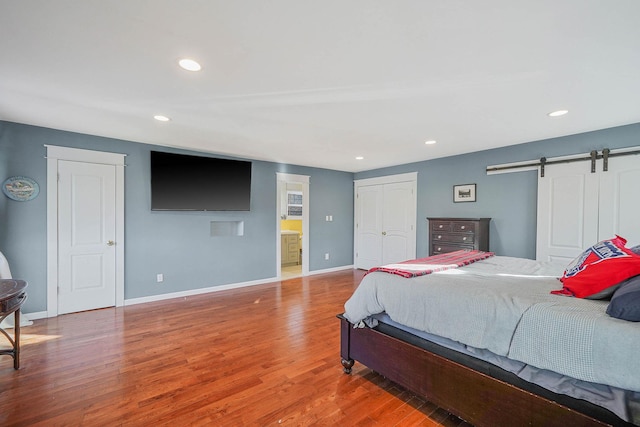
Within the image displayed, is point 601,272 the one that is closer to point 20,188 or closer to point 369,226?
point 369,226

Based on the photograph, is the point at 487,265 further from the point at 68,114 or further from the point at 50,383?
the point at 68,114

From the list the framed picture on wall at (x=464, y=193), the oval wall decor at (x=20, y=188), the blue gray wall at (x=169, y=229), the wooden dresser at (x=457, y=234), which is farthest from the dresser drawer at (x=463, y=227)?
the oval wall decor at (x=20, y=188)

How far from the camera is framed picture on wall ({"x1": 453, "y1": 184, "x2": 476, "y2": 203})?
4555 mm

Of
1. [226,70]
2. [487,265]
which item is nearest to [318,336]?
[487,265]

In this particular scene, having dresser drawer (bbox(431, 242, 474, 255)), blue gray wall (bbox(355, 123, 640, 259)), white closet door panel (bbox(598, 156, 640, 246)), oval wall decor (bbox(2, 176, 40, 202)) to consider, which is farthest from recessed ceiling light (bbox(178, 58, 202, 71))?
white closet door panel (bbox(598, 156, 640, 246))

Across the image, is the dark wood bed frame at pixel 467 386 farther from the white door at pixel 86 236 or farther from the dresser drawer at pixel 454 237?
the white door at pixel 86 236

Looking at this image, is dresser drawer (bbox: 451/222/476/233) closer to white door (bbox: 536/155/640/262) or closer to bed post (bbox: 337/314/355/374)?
white door (bbox: 536/155/640/262)

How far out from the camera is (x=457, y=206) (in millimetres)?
4766

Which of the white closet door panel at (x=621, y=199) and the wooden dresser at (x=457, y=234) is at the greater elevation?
the white closet door panel at (x=621, y=199)

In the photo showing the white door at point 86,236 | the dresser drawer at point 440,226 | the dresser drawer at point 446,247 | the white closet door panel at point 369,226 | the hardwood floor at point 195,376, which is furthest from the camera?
the white closet door panel at point 369,226

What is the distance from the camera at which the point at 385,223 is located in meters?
5.96

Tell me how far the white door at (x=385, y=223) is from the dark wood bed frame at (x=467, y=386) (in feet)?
11.9

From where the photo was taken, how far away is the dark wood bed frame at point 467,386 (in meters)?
1.30

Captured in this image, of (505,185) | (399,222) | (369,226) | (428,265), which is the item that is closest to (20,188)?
(428,265)
